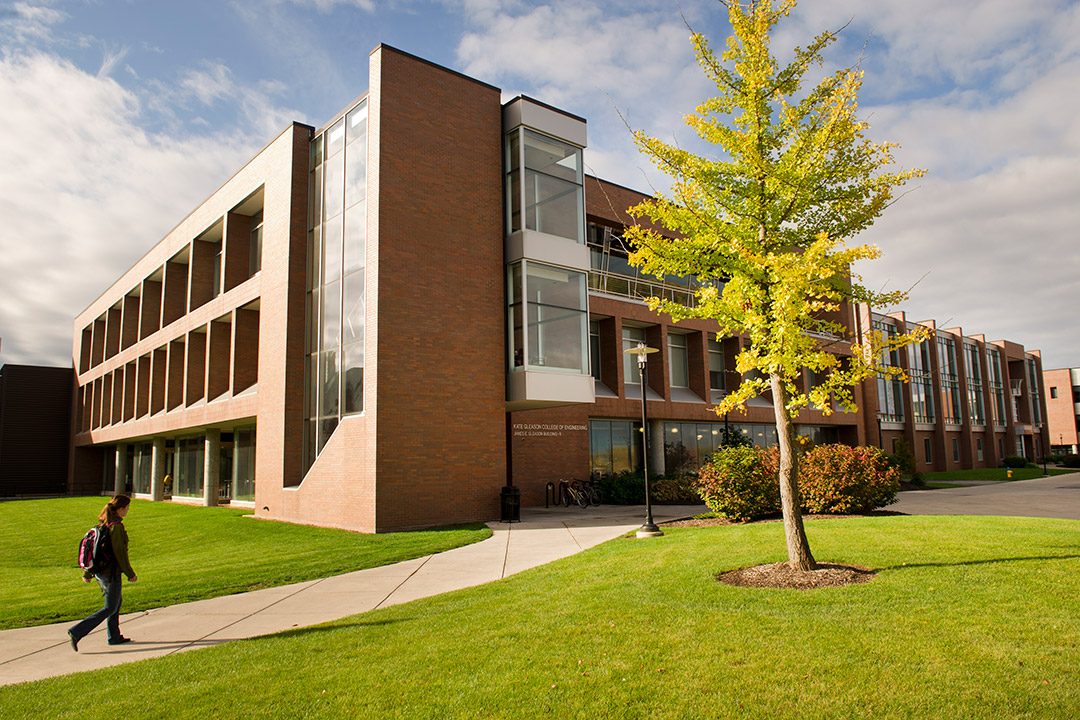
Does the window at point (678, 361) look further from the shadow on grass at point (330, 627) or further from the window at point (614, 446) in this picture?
the shadow on grass at point (330, 627)

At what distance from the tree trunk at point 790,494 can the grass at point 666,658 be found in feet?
2.94

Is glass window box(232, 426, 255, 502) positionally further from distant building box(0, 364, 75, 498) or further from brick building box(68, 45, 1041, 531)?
distant building box(0, 364, 75, 498)

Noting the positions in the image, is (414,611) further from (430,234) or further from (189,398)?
(189,398)

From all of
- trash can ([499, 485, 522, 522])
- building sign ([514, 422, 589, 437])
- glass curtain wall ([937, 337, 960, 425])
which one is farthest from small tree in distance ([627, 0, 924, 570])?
glass curtain wall ([937, 337, 960, 425])

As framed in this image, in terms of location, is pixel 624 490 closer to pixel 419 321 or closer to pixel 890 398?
pixel 419 321

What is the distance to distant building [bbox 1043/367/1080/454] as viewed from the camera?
264ft

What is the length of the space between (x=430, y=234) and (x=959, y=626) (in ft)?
50.0

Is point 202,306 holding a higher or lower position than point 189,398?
higher

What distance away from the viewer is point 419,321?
1783cm

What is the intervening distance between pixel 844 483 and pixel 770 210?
9349mm

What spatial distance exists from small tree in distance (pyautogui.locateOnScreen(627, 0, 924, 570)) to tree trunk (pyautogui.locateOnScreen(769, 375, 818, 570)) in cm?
1

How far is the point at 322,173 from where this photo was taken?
22.2m

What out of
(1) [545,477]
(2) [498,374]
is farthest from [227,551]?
(1) [545,477]

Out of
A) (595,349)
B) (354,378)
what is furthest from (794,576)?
(595,349)
